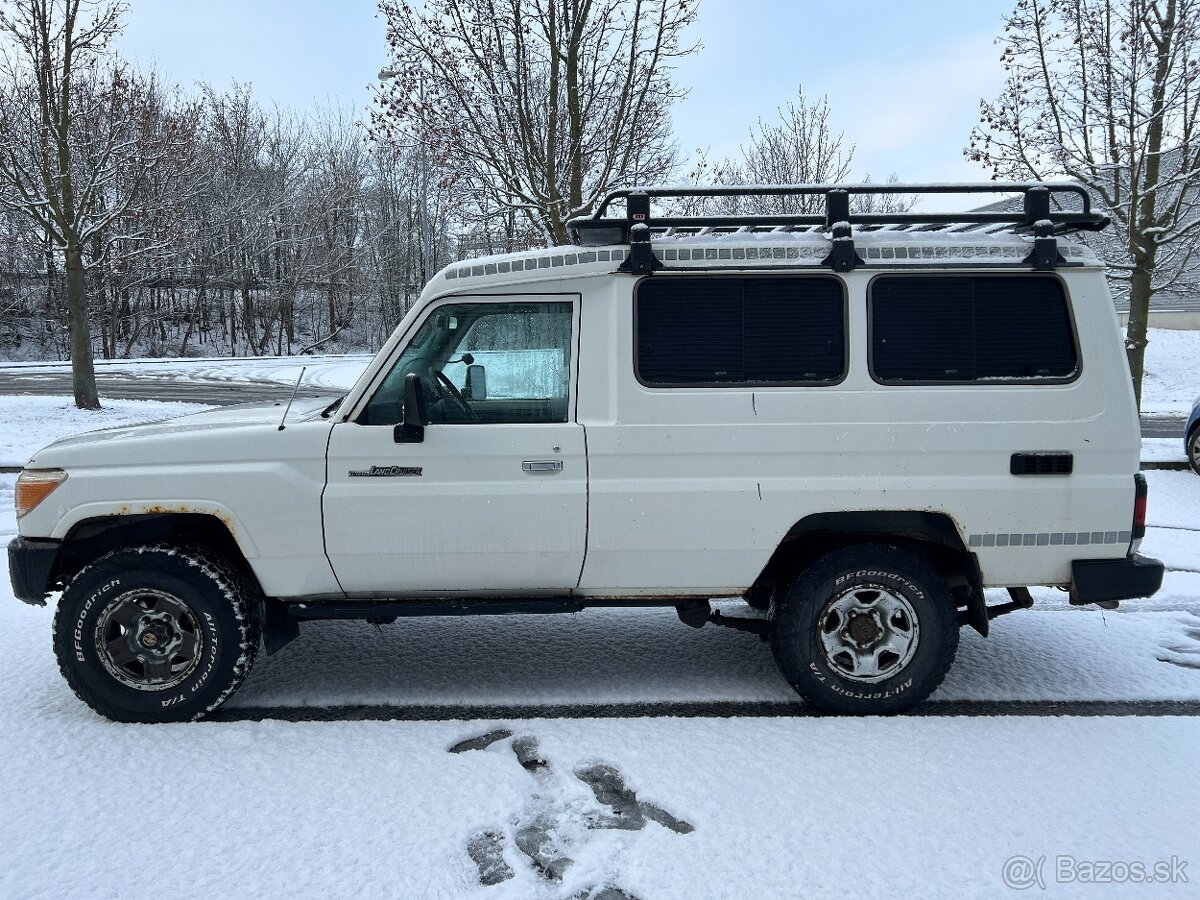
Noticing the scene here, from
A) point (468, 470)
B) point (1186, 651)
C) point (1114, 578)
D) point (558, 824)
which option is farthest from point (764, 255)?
point (1186, 651)

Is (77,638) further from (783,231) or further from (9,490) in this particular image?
(9,490)

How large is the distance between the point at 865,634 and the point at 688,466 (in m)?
1.12

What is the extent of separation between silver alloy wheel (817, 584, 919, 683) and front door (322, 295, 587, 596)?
3.95 ft

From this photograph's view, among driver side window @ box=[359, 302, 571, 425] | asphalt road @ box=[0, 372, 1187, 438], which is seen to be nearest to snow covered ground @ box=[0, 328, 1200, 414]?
asphalt road @ box=[0, 372, 1187, 438]

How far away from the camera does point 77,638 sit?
12.8 feet

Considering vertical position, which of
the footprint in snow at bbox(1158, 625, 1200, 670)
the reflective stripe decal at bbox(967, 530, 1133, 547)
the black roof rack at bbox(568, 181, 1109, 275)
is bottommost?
the footprint in snow at bbox(1158, 625, 1200, 670)

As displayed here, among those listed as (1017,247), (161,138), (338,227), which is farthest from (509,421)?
(338,227)

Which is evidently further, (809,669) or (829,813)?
(809,669)

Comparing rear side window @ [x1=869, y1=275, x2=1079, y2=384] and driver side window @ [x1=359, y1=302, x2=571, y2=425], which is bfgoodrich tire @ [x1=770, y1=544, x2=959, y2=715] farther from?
driver side window @ [x1=359, y1=302, x2=571, y2=425]

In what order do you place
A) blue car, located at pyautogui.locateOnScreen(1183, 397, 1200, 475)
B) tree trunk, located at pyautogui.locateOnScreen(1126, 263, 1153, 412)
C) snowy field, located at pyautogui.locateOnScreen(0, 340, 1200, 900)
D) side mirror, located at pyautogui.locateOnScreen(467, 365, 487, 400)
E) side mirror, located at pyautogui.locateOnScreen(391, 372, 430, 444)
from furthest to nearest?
1. tree trunk, located at pyautogui.locateOnScreen(1126, 263, 1153, 412)
2. blue car, located at pyautogui.locateOnScreen(1183, 397, 1200, 475)
3. side mirror, located at pyautogui.locateOnScreen(467, 365, 487, 400)
4. side mirror, located at pyautogui.locateOnScreen(391, 372, 430, 444)
5. snowy field, located at pyautogui.locateOnScreen(0, 340, 1200, 900)

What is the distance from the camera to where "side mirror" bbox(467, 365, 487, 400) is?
158 inches

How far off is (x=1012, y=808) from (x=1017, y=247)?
242cm

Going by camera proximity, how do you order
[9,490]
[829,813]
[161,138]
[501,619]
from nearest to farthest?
[829,813] → [501,619] → [9,490] → [161,138]

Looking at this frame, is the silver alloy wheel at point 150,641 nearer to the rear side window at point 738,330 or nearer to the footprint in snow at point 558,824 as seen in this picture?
the footprint in snow at point 558,824
